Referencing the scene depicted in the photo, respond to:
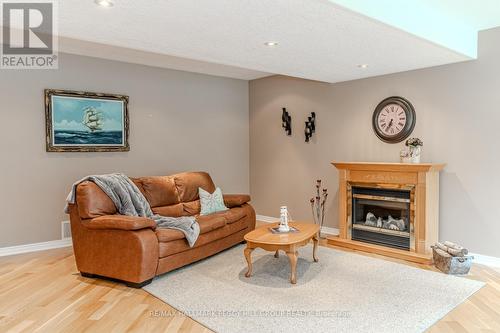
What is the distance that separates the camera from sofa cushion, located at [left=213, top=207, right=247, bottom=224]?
4430 mm

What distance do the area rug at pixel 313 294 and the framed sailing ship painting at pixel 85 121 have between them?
2.25 meters

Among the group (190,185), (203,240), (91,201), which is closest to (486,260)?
(203,240)

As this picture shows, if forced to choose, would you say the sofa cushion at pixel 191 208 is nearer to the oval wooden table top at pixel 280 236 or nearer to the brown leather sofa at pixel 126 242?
the brown leather sofa at pixel 126 242

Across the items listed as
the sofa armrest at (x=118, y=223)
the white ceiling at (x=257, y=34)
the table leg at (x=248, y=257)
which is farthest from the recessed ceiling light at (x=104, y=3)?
the table leg at (x=248, y=257)

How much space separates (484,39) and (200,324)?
4146 mm

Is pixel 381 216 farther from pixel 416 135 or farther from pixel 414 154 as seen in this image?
pixel 416 135

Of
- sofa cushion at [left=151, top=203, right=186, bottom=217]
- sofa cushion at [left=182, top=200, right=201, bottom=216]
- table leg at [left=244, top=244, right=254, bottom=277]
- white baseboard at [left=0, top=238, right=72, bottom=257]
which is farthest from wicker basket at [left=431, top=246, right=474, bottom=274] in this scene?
white baseboard at [left=0, top=238, right=72, bottom=257]

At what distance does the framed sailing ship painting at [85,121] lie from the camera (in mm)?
4574

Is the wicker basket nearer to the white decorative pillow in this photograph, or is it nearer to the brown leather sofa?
the brown leather sofa

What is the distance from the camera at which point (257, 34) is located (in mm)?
3045

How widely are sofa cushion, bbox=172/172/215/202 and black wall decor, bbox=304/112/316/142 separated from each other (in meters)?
1.75

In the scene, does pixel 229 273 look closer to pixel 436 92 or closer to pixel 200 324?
pixel 200 324

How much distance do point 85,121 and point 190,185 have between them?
65.0 inches

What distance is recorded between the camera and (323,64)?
412cm
